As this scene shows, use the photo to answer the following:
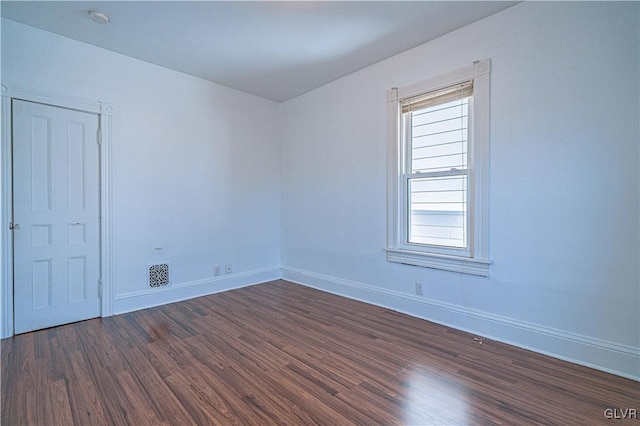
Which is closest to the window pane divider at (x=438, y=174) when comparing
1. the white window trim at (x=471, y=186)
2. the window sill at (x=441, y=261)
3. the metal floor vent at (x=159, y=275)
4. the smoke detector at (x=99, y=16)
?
the white window trim at (x=471, y=186)

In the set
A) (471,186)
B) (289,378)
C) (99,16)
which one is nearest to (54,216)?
(99,16)

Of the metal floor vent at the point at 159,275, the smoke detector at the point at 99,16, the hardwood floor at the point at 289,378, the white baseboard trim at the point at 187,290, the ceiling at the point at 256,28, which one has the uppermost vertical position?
the ceiling at the point at 256,28

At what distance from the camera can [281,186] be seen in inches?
194

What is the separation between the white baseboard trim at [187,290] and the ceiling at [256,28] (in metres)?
2.68

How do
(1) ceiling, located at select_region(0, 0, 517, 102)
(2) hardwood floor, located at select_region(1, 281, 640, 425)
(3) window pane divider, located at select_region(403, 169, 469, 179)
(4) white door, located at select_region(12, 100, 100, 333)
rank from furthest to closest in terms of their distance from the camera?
(3) window pane divider, located at select_region(403, 169, 469, 179), (4) white door, located at select_region(12, 100, 100, 333), (1) ceiling, located at select_region(0, 0, 517, 102), (2) hardwood floor, located at select_region(1, 281, 640, 425)

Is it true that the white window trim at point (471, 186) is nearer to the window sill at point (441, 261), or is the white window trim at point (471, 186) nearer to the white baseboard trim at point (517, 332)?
the window sill at point (441, 261)

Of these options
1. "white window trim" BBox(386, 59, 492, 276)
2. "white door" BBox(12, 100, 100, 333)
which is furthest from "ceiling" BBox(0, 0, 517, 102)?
"white door" BBox(12, 100, 100, 333)

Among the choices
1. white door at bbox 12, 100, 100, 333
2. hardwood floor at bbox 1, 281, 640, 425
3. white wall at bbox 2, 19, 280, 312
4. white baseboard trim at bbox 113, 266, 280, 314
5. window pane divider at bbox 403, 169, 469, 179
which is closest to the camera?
hardwood floor at bbox 1, 281, 640, 425

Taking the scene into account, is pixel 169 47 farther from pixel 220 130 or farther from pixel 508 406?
pixel 508 406

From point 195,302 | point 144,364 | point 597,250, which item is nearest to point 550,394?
point 597,250

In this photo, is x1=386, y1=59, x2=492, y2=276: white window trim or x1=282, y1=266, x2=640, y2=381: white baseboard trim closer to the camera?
x1=282, y1=266, x2=640, y2=381: white baseboard trim

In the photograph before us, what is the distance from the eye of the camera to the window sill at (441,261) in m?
2.75

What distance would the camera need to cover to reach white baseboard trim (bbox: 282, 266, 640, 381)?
210 cm

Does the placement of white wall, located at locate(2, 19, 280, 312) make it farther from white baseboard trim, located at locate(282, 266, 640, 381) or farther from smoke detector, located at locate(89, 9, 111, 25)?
white baseboard trim, located at locate(282, 266, 640, 381)
